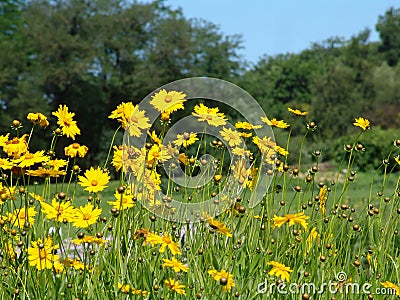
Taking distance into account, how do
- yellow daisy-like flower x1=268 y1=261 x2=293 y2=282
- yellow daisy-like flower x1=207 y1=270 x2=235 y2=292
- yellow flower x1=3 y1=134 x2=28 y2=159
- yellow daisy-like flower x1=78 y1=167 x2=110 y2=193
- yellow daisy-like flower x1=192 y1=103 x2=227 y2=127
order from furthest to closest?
yellow daisy-like flower x1=192 y1=103 x2=227 y2=127
yellow flower x1=3 y1=134 x2=28 y2=159
yellow daisy-like flower x1=78 y1=167 x2=110 y2=193
yellow daisy-like flower x1=268 y1=261 x2=293 y2=282
yellow daisy-like flower x1=207 y1=270 x2=235 y2=292

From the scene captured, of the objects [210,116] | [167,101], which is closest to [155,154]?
[167,101]

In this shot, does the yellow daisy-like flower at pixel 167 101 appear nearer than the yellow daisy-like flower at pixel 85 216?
No

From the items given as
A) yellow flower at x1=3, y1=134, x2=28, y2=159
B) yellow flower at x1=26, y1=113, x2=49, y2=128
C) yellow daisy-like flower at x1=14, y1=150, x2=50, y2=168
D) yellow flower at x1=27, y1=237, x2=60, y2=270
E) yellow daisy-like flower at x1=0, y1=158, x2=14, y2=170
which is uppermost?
yellow flower at x1=26, y1=113, x2=49, y2=128

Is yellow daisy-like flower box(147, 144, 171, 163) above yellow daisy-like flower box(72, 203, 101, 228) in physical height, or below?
above

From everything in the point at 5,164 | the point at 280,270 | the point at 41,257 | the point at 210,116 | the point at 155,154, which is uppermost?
the point at 210,116

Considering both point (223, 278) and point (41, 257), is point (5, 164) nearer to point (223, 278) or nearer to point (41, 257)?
point (41, 257)

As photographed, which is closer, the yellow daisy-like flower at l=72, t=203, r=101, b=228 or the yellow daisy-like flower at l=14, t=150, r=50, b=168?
the yellow daisy-like flower at l=72, t=203, r=101, b=228

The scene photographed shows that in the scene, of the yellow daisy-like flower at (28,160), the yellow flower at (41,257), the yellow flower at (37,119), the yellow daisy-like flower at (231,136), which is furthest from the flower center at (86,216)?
the yellow daisy-like flower at (231,136)

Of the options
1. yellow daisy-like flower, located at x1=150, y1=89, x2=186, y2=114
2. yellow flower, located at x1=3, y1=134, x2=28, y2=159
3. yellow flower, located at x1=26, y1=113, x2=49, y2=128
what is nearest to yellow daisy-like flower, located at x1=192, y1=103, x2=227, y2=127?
yellow daisy-like flower, located at x1=150, y1=89, x2=186, y2=114

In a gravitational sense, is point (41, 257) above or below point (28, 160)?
below

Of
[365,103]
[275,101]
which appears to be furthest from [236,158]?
[275,101]

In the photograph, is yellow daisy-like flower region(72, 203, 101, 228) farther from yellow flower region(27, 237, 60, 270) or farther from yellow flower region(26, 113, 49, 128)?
yellow flower region(26, 113, 49, 128)

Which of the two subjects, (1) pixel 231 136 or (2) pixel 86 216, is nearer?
(2) pixel 86 216

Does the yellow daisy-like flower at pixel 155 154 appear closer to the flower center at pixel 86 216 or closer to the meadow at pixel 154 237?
the meadow at pixel 154 237
